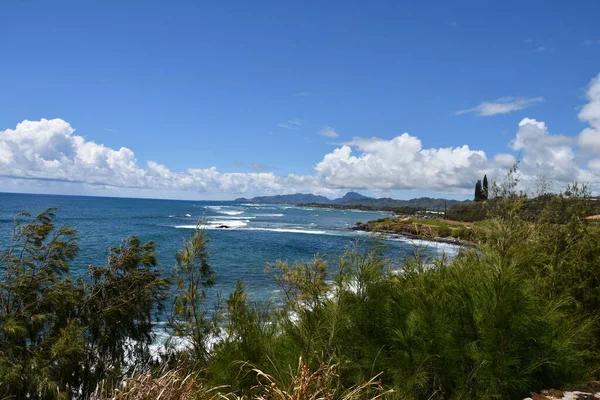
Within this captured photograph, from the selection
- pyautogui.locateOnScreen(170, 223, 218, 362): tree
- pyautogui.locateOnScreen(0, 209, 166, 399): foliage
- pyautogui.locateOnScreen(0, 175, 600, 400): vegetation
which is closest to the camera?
pyautogui.locateOnScreen(0, 175, 600, 400): vegetation

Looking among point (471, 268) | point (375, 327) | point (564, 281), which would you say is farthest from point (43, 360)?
point (564, 281)

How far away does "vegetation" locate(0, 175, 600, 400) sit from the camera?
4883mm

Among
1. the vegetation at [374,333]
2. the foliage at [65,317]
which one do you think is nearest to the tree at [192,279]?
the vegetation at [374,333]

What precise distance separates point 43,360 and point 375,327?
6.53m

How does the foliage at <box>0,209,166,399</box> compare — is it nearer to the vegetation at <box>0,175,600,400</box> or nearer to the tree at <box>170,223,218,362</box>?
the vegetation at <box>0,175,600,400</box>

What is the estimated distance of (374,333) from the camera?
18.9 feet

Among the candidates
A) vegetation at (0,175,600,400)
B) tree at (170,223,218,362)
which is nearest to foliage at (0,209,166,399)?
vegetation at (0,175,600,400)

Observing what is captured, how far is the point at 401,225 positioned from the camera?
7519cm

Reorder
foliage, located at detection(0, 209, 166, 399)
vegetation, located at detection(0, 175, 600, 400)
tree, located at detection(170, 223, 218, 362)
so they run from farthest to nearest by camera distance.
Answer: tree, located at detection(170, 223, 218, 362) → foliage, located at detection(0, 209, 166, 399) → vegetation, located at detection(0, 175, 600, 400)

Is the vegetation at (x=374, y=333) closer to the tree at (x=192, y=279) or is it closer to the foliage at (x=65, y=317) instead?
the foliage at (x=65, y=317)

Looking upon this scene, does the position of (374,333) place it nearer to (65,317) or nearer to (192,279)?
(192,279)

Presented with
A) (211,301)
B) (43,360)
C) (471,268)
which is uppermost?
(471,268)

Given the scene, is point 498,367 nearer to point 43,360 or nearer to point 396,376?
point 396,376

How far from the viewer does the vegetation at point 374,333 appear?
488 cm
